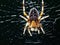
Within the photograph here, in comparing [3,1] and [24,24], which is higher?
[3,1]

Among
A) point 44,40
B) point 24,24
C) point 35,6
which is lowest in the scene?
point 44,40

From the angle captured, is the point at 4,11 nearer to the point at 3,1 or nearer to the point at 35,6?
the point at 3,1

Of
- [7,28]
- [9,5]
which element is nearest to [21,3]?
[9,5]

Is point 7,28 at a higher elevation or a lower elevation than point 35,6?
lower

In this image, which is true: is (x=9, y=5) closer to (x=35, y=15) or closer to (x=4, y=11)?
(x=4, y=11)

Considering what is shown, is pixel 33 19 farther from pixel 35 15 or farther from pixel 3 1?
pixel 3 1

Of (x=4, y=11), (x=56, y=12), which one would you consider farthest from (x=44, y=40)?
(x=4, y=11)
